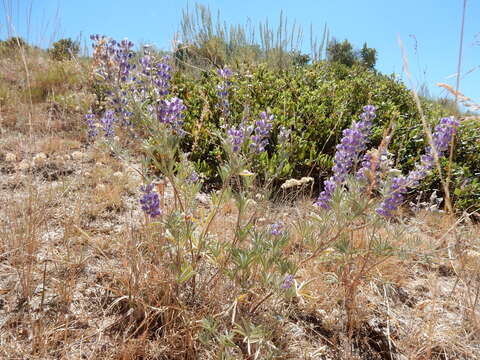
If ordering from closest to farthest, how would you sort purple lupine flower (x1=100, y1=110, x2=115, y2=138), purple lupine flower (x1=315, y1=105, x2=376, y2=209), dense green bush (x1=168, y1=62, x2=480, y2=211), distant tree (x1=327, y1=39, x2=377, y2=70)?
purple lupine flower (x1=315, y1=105, x2=376, y2=209), purple lupine flower (x1=100, y1=110, x2=115, y2=138), dense green bush (x1=168, y1=62, x2=480, y2=211), distant tree (x1=327, y1=39, x2=377, y2=70)

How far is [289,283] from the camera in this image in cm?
151

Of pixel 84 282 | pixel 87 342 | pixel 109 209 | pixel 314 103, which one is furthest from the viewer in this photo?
pixel 314 103

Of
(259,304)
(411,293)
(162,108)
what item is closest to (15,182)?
(162,108)

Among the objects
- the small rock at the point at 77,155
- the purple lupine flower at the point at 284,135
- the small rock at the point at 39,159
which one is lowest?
the purple lupine flower at the point at 284,135

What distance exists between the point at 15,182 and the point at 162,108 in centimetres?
230

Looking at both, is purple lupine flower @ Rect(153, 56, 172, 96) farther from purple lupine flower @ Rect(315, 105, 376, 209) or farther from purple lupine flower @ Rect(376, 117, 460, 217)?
purple lupine flower @ Rect(376, 117, 460, 217)

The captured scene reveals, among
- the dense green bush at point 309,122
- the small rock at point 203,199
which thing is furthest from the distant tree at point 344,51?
the small rock at point 203,199

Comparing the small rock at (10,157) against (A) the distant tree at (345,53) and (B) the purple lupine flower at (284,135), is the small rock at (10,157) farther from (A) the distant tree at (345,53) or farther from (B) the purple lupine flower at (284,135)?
(A) the distant tree at (345,53)

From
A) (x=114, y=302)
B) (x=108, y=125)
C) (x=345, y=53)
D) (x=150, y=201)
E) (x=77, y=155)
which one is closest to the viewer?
(x=150, y=201)

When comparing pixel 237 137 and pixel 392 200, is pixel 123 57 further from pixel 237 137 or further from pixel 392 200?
pixel 392 200

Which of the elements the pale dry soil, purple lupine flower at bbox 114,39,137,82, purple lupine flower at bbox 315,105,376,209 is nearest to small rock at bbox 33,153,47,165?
the pale dry soil

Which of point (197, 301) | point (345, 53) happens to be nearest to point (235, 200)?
point (197, 301)

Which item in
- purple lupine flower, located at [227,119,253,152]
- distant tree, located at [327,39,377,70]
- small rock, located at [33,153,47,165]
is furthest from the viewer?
distant tree, located at [327,39,377,70]

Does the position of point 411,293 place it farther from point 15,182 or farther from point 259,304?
point 15,182
